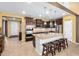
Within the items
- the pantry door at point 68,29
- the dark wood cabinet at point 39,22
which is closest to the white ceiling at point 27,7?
the dark wood cabinet at point 39,22

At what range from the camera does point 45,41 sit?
4.86 metres

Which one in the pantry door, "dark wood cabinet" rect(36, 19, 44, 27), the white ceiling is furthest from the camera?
"dark wood cabinet" rect(36, 19, 44, 27)

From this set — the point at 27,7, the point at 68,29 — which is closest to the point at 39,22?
the point at 68,29

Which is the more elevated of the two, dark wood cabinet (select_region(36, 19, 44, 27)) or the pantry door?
dark wood cabinet (select_region(36, 19, 44, 27))

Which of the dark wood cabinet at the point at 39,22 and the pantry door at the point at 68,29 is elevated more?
the dark wood cabinet at the point at 39,22

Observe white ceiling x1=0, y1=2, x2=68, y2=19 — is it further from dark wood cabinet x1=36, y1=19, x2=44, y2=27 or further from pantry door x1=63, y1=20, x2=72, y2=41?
pantry door x1=63, y1=20, x2=72, y2=41

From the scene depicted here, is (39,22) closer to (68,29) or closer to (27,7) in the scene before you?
(68,29)

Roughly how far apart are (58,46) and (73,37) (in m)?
2.82

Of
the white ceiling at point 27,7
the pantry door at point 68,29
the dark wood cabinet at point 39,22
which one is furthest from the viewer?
the dark wood cabinet at point 39,22

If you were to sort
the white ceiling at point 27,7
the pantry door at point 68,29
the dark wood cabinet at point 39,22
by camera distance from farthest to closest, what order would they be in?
1. the dark wood cabinet at point 39,22
2. the pantry door at point 68,29
3. the white ceiling at point 27,7

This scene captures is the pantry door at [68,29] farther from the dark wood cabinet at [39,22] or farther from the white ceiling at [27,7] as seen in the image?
the white ceiling at [27,7]

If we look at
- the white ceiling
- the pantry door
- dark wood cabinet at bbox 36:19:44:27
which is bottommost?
the pantry door

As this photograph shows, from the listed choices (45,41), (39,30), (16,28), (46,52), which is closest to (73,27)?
(39,30)

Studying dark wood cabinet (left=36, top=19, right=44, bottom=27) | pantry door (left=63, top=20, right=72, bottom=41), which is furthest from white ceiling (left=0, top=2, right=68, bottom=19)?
pantry door (left=63, top=20, right=72, bottom=41)
